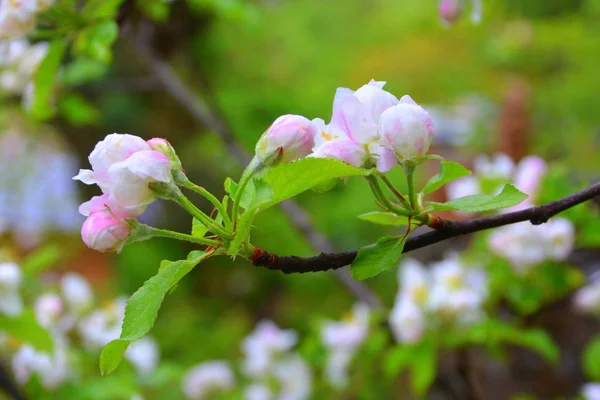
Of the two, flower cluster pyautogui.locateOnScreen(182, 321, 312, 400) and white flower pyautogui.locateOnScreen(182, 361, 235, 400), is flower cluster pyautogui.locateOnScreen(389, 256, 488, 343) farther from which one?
white flower pyautogui.locateOnScreen(182, 361, 235, 400)

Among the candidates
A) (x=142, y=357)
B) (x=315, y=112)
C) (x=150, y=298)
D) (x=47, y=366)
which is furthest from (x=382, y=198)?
(x=315, y=112)

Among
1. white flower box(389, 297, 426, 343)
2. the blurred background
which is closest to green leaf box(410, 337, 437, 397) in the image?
white flower box(389, 297, 426, 343)

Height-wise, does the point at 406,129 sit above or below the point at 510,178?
above

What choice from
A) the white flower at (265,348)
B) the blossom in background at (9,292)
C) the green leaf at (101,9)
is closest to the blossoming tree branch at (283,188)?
the green leaf at (101,9)

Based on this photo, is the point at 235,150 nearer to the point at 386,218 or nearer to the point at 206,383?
the point at 206,383

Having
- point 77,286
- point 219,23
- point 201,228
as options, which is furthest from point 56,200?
point 201,228
